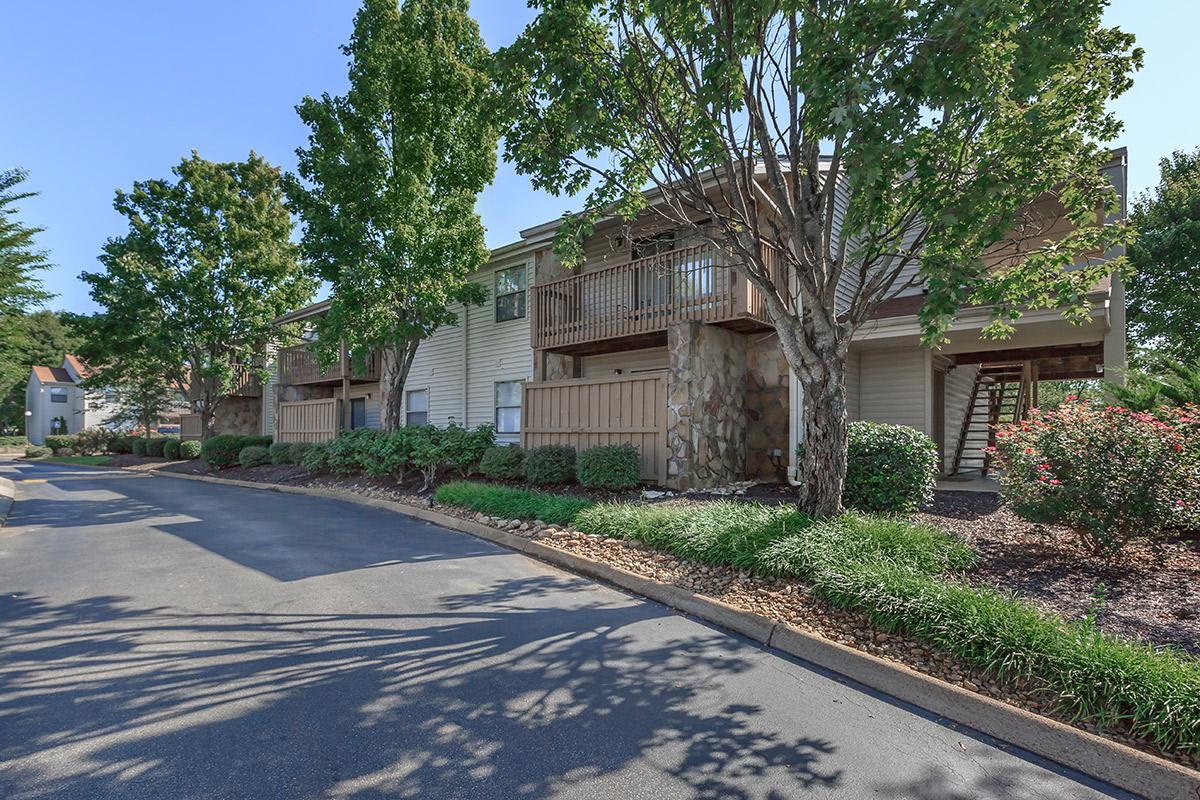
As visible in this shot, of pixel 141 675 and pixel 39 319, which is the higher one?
pixel 39 319

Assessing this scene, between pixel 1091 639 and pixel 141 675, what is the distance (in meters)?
5.47

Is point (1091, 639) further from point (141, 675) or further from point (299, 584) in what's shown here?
point (299, 584)

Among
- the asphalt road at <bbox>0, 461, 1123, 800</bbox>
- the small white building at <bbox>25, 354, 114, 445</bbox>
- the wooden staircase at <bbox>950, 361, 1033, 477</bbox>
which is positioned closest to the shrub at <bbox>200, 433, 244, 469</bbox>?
the asphalt road at <bbox>0, 461, 1123, 800</bbox>

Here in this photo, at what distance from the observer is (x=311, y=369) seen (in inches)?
741

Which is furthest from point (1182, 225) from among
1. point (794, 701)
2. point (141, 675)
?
point (141, 675)

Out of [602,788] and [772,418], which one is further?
[772,418]

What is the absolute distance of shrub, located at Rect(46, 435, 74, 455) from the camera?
29203mm

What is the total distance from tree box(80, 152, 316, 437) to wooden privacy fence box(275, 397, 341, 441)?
117 inches

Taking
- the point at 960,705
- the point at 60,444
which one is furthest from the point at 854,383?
the point at 60,444

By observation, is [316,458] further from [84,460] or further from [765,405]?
[84,460]

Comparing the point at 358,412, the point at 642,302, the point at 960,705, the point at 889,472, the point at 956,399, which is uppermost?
the point at 642,302

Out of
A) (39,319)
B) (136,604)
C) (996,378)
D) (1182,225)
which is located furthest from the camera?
(39,319)

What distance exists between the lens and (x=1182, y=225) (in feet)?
57.7

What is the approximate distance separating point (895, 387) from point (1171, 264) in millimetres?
14388
